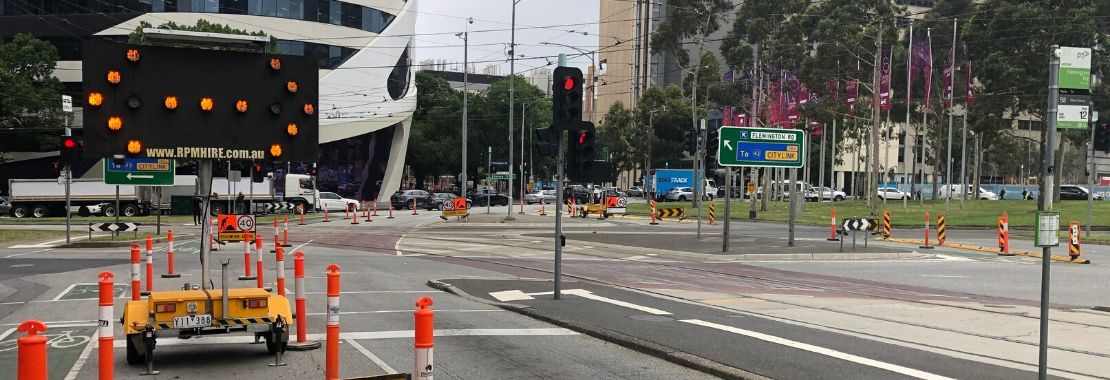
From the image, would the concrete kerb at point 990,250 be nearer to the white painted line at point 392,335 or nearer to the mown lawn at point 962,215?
the mown lawn at point 962,215

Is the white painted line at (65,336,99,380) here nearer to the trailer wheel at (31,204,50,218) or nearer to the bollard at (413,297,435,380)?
the bollard at (413,297,435,380)

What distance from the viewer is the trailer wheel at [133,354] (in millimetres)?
9414

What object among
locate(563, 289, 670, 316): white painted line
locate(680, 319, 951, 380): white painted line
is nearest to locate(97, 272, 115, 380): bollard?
locate(680, 319, 951, 380): white painted line

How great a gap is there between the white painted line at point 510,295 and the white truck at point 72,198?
43.2m

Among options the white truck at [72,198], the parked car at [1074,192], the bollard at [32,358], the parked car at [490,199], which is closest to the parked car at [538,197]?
the parked car at [490,199]

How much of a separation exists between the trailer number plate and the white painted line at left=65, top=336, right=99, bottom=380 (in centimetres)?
106

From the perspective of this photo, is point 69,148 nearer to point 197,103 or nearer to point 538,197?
point 197,103

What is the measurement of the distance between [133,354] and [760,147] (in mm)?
24555

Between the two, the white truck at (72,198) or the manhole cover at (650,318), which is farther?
the white truck at (72,198)

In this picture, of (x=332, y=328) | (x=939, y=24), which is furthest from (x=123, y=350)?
(x=939, y=24)

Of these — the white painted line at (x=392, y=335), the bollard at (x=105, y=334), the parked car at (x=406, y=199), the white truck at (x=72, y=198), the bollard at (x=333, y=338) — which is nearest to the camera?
the bollard at (x=105, y=334)

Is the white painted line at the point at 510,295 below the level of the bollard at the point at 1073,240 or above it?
below

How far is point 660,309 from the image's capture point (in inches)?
576

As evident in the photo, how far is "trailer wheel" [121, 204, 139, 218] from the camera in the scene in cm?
5325
